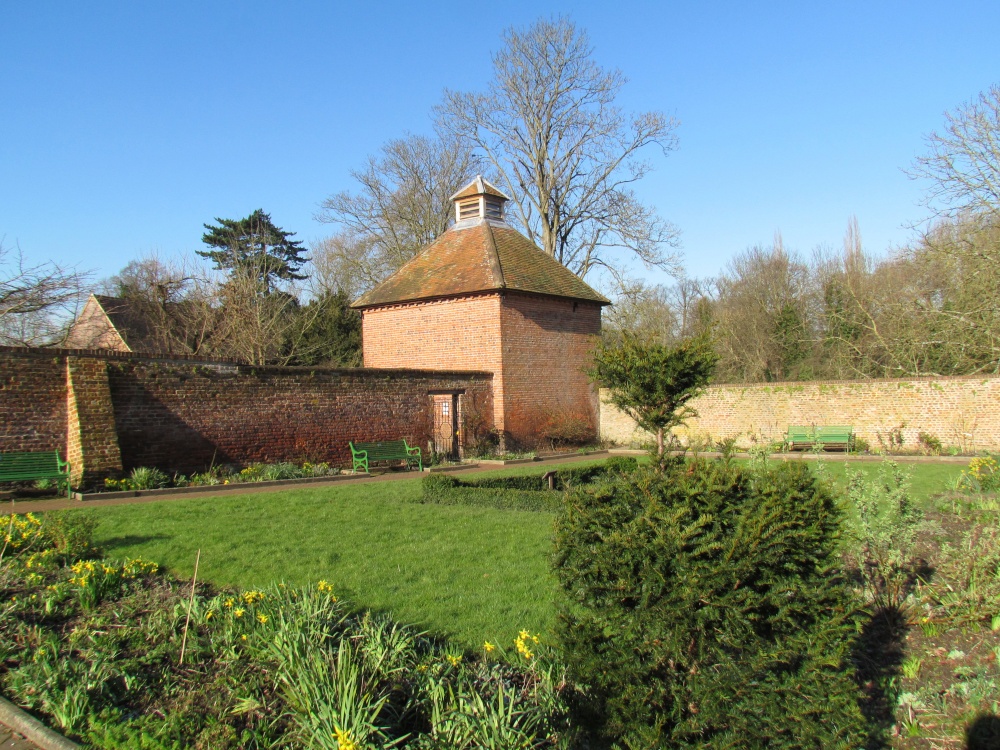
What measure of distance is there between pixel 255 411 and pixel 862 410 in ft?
56.4

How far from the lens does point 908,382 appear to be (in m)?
20.5

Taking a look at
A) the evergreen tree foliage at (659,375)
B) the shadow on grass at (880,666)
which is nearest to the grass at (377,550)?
the evergreen tree foliage at (659,375)

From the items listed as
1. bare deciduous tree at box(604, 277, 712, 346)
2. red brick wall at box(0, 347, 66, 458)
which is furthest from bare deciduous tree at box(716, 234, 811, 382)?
red brick wall at box(0, 347, 66, 458)

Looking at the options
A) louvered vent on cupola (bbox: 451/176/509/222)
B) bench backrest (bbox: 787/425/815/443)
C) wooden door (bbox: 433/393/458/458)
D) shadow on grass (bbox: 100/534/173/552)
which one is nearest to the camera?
shadow on grass (bbox: 100/534/173/552)

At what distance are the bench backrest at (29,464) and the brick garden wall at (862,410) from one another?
1418cm

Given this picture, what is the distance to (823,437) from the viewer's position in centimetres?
2116

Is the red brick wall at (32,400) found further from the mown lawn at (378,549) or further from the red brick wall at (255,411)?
the mown lawn at (378,549)

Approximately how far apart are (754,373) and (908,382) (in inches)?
563

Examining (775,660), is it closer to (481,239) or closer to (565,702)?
(565,702)

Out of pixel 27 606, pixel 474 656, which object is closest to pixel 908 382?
pixel 474 656

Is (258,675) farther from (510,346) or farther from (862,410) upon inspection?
(862,410)

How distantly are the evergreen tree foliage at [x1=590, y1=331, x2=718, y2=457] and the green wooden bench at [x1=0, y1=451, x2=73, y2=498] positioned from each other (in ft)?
33.2

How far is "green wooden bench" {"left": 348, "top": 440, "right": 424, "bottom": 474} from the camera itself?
17.4 m

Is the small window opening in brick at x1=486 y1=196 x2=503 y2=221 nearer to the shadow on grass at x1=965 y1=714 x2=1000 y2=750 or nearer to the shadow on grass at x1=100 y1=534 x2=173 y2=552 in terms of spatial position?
the shadow on grass at x1=100 y1=534 x2=173 y2=552
